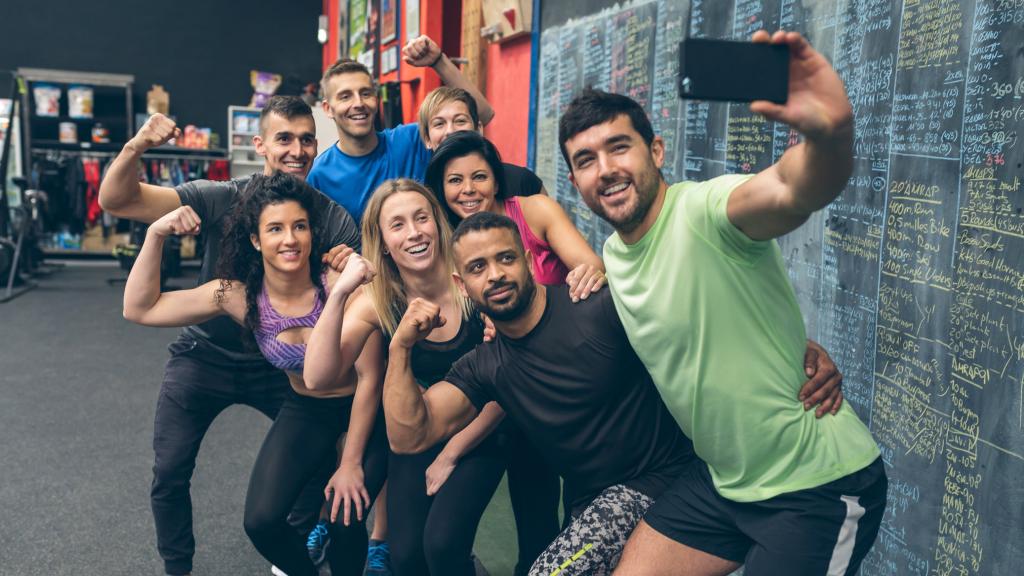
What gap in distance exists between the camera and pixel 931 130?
1944 mm

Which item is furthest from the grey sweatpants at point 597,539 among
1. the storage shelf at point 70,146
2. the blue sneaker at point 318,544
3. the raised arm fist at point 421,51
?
the storage shelf at point 70,146

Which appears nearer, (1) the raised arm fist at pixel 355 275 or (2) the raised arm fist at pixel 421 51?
(1) the raised arm fist at pixel 355 275

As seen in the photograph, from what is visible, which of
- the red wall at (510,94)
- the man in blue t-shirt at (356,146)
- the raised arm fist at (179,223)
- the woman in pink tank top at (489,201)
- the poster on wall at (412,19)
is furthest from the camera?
the poster on wall at (412,19)

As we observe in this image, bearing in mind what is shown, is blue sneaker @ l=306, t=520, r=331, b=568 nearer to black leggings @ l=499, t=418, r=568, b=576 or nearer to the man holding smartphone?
black leggings @ l=499, t=418, r=568, b=576

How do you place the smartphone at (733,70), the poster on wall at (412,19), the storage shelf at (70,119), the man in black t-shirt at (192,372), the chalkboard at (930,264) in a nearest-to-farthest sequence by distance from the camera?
the smartphone at (733,70)
the chalkboard at (930,264)
the man in black t-shirt at (192,372)
the poster on wall at (412,19)
the storage shelf at (70,119)

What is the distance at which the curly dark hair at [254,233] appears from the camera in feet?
8.25

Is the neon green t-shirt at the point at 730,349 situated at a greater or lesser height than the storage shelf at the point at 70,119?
lesser

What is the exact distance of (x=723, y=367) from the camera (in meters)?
1.58

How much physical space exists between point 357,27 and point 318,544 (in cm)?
686

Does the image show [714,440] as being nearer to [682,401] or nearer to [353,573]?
[682,401]

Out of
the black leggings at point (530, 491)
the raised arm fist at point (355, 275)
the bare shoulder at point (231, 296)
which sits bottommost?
the black leggings at point (530, 491)

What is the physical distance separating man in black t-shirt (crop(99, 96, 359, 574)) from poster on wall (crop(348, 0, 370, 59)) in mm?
6211

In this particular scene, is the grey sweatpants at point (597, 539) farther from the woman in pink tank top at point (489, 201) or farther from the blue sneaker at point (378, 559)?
the blue sneaker at point (378, 559)

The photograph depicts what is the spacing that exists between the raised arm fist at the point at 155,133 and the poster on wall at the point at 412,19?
13.3 feet
